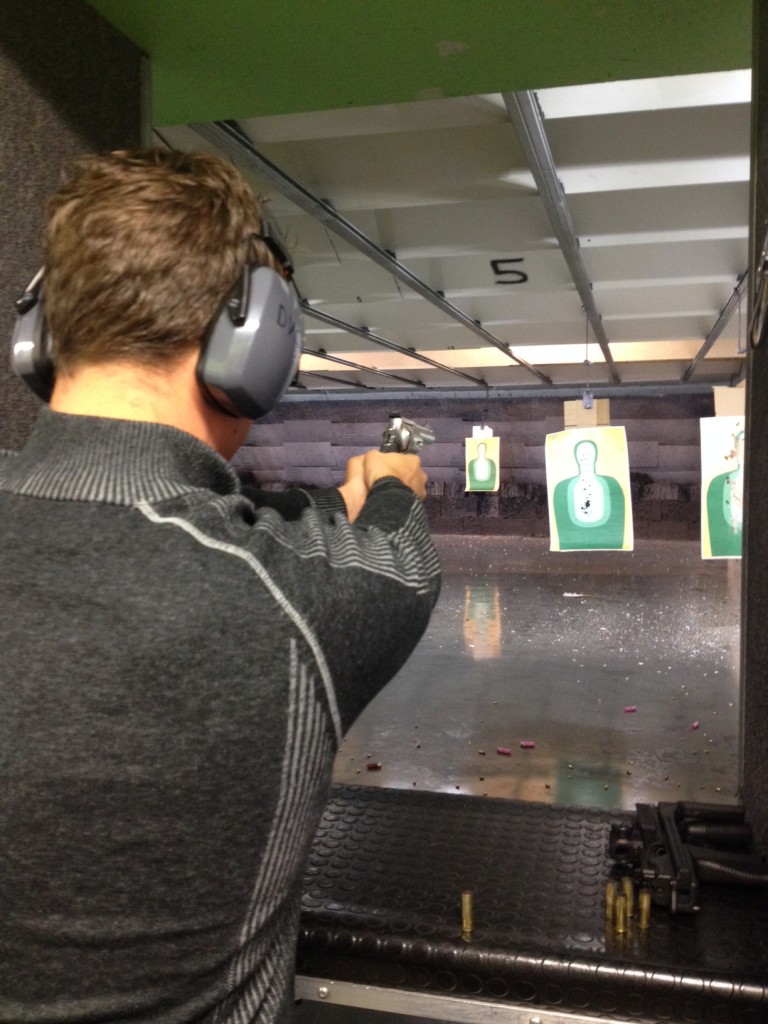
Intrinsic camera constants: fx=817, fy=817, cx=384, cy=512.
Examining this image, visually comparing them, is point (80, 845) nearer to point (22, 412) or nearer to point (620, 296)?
point (22, 412)

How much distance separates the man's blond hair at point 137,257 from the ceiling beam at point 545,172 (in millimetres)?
1230

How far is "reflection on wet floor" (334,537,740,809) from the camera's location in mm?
2377

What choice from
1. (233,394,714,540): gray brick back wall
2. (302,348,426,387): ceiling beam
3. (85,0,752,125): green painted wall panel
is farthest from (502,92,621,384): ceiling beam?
(233,394,714,540): gray brick back wall

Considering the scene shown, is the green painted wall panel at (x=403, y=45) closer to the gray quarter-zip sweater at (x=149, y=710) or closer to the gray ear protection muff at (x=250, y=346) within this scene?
the gray ear protection muff at (x=250, y=346)

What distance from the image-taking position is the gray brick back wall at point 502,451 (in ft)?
27.4

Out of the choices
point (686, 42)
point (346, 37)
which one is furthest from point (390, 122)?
point (686, 42)

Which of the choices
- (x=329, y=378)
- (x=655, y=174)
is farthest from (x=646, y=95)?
(x=329, y=378)

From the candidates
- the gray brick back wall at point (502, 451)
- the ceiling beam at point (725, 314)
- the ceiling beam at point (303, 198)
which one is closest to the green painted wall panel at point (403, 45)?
the ceiling beam at point (303, 198)

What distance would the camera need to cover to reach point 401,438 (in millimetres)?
903

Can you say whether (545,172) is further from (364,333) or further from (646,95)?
(364,333)

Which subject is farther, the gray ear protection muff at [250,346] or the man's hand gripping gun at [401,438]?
the man's hand gripping gun at [401,438]

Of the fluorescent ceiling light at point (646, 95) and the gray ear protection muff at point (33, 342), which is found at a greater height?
the fluorescent ceiling light at point (646, 95)

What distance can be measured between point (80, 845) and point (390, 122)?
1830 millimetres

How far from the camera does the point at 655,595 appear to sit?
5.34 meters
